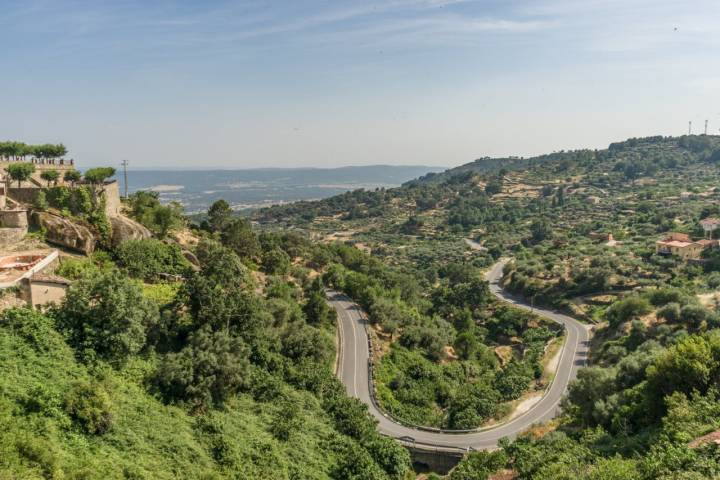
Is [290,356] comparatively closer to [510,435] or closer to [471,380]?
[510,435]

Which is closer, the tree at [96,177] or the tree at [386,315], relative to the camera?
the tree at [96,177]

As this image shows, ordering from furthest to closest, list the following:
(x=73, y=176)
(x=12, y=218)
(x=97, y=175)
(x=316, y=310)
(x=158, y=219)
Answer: (x=316, y=310) < (x=158, y=219) < (x=73, y=176) < (x=97, y=175) < (x=12, y=218)

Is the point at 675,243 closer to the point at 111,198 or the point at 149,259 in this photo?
the point at 149,259

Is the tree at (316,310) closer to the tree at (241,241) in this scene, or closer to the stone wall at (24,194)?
the tree at (241,241)

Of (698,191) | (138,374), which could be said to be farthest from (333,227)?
(138,374)

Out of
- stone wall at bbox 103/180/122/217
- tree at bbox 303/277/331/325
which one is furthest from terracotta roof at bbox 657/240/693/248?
stone wall at bbox 103/180/122/217

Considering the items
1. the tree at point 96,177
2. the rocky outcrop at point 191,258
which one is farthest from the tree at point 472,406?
the tree at point 96,177

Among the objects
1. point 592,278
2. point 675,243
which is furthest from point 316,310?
point 675,243
